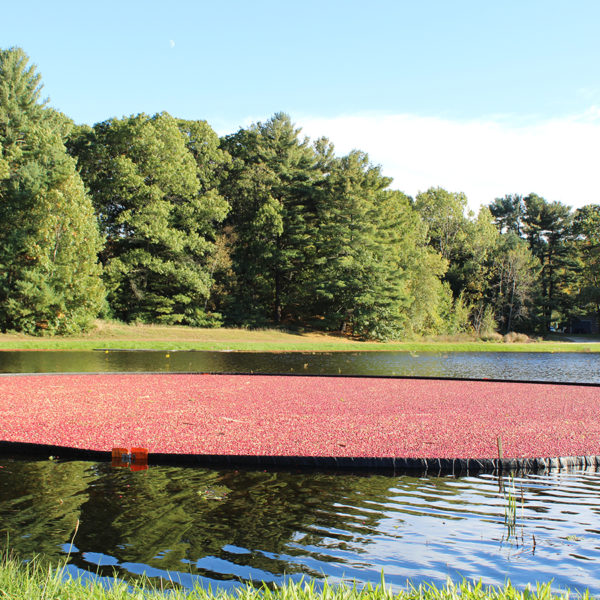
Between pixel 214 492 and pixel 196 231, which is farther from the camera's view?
pixel 196 231

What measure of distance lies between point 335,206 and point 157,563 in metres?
36.5

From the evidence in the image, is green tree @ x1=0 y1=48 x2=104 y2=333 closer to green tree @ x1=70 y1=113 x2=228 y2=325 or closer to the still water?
green tree @ x1=70 y1=113 x2=228 y2=325

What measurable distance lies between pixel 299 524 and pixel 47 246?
28.5 metres

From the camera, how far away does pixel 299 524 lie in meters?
4.70

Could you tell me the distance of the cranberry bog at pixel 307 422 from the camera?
21.6 feet

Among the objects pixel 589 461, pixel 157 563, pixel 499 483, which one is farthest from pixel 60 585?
pixel 589 461

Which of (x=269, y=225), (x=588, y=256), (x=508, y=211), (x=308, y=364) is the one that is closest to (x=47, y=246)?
(x=269, y=225)

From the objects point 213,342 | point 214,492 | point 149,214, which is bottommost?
point 213,342

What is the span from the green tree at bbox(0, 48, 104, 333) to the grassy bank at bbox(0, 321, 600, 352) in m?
1.45

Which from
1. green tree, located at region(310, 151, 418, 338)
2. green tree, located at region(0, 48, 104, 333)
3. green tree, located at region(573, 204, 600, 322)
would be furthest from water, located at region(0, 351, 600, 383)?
green tree, located at region(573, 204, 600, 322)

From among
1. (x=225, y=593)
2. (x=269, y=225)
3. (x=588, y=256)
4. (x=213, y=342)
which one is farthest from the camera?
(x=588, y=256)

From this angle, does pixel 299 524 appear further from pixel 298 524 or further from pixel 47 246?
pixel 47 246

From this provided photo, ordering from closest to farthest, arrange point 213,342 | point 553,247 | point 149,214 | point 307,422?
point 307,422 < point 213,342 < point 149,214 < point 553,247

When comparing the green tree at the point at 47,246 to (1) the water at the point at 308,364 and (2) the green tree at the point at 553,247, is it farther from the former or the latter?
(2) the green tree at the point at 553,247
